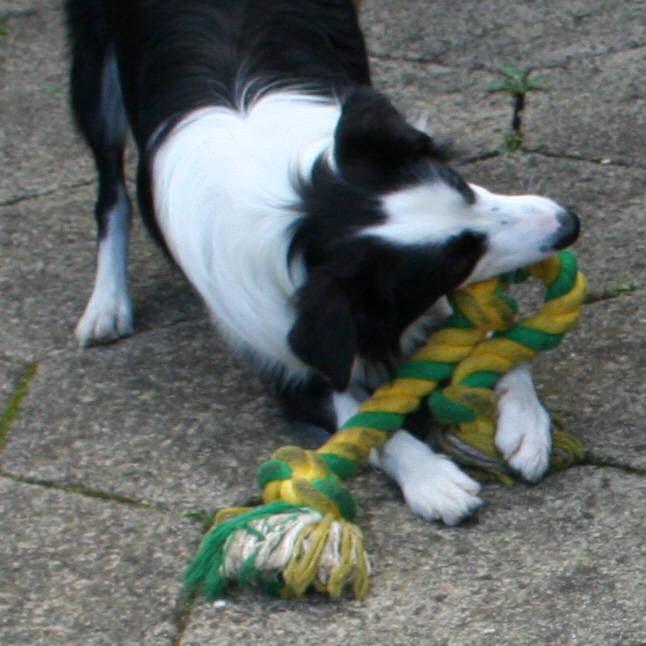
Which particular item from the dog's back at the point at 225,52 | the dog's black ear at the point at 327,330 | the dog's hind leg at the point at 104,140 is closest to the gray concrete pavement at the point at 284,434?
the dog's hind leg at the point at 104,140

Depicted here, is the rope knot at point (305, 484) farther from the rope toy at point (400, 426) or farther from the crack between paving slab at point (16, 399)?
the crack between paving slab at point (16, 399)

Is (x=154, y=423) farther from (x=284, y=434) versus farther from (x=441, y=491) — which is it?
(x=441, y=491)

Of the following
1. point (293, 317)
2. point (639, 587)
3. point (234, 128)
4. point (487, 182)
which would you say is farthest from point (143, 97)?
point (639, 587)

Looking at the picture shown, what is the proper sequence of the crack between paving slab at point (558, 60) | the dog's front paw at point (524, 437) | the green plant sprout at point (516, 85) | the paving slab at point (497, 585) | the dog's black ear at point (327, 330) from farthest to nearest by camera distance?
the crack between paving slab at point (558, 60)
the green plant sprout at point (516, 85)
the dog's front paw at point (524, 437)
the dog's black ear at point (327, 330)
the paving slab at point (497, 585)

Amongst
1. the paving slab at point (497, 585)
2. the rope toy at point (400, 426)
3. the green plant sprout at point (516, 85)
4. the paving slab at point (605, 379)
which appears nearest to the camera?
the paving slab at point (497, 585)

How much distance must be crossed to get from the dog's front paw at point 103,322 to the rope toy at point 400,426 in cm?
107

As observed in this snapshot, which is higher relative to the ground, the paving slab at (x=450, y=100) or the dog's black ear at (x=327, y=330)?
the dog's black ear at (x=327, y=330)

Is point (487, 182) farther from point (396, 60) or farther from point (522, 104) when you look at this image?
point (396, 60)

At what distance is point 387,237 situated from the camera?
108 inches

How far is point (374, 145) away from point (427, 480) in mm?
741

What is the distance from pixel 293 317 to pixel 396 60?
247cm

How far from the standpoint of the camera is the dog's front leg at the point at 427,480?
110 inches

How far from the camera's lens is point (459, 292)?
2910mm

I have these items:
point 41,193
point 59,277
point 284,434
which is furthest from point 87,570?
point 41,193
